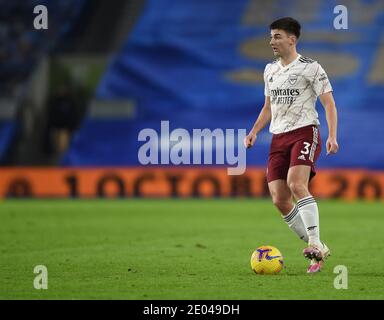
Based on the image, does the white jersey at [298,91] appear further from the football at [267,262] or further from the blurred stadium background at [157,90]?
the blurred stadium background at [157,90]

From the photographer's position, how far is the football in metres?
9.04

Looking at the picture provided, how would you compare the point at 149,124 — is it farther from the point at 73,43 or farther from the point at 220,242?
the point at 220,242

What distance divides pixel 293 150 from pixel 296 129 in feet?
0.74

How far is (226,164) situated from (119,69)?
4669 millimetres

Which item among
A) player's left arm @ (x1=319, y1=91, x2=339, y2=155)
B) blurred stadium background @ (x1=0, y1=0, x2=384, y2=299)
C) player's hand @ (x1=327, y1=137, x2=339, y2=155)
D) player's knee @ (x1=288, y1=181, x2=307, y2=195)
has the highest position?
blurred stadium background @ (x1=0, y1=0, x2=384, y2=299)

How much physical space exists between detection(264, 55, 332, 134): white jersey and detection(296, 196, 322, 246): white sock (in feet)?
2.44

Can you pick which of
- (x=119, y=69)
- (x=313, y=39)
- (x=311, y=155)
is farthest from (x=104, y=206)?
(x=311, y=155)

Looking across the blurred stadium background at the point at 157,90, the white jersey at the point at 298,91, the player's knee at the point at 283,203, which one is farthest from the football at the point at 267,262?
the blurred stadium background at the point at 157,90

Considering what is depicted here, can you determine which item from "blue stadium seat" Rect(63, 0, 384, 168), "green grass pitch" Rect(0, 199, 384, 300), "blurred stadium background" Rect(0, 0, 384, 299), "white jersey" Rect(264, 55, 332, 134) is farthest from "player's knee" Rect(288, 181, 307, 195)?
"blue stadium seat" Rect(63, 0, 384, 168)

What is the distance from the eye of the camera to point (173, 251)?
11.5 metres

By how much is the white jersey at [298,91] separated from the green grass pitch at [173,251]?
4.83ft

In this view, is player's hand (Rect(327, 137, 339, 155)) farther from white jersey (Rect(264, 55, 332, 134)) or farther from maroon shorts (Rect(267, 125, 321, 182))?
white jersey (Rect(264, 55, 332, 134))

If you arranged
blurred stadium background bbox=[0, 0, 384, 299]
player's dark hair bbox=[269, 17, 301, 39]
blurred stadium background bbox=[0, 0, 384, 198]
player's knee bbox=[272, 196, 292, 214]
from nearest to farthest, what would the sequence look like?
player's dark hair bbox=[269, 17, 301, 39], player's knee bbox=[272, 196, 292, 214], blurred stadium background bbox=[0, 0, 384, 299], blurred stadium background bbox=[0, 0, 384, 198]

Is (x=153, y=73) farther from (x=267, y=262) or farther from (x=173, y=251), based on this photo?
(x=267, y=262)
